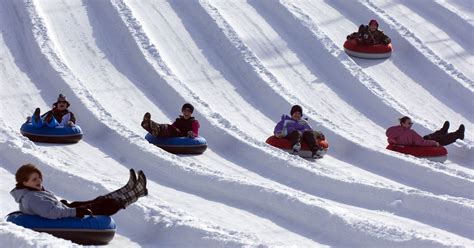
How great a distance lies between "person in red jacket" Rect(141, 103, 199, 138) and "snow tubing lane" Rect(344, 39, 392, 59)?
570cm

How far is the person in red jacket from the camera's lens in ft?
39.7

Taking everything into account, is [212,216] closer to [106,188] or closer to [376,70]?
[106,188]

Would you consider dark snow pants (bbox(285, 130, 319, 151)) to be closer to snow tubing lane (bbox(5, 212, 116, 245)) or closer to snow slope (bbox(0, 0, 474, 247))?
snow slope (bbox(0, 0, 474, 247))

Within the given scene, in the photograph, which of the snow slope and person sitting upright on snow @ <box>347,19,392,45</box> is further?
person sitting upright on snow @ <box>347,19,392,45</box>

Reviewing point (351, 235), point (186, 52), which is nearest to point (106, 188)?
point (351, 235)

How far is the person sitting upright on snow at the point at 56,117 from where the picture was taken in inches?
480

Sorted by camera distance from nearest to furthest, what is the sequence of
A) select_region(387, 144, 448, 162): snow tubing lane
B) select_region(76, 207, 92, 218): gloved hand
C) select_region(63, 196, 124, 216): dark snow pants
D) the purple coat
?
select_region(76, 207, 92, 218): gloved hand → select_region(63, 196, 124, 216): dark snow pants → the purple coat → select_region(387, 144, 448, 162): snow tubing lane

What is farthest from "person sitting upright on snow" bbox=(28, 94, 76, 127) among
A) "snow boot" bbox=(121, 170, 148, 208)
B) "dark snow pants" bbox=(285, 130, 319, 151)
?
"snow boot" bbox=(121, 170, 148, 208)

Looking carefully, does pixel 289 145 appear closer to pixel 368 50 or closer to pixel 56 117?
pixel 56 117

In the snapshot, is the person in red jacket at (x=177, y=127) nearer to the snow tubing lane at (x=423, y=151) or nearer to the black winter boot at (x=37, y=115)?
the black winter boot at (x=37, y=115)

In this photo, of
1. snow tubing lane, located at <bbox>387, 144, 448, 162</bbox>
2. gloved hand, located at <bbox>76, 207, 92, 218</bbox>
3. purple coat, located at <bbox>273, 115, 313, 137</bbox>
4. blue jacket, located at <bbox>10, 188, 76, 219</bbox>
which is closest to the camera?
blue jacket, located at <bbox>10, 188, 76, 219</bbox>

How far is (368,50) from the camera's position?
1767 centimetres

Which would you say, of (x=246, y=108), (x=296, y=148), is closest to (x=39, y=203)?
(x=296, y=148)

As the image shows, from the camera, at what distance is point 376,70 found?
17.4m
